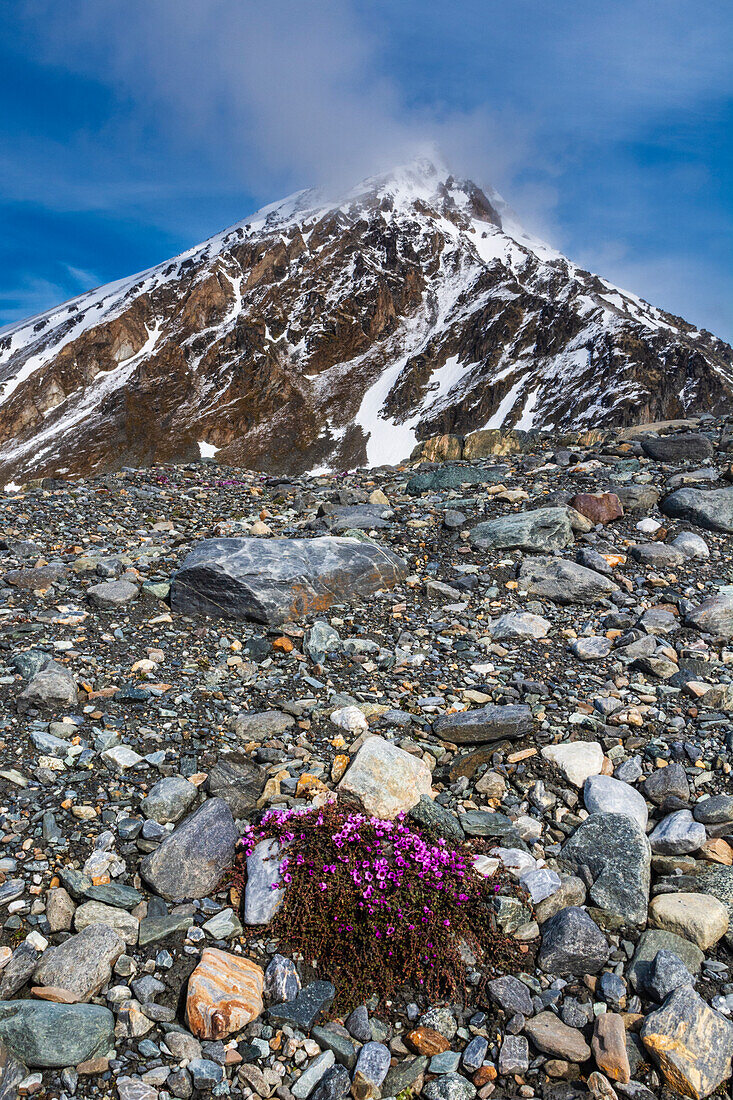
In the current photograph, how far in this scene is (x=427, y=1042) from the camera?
3.81m

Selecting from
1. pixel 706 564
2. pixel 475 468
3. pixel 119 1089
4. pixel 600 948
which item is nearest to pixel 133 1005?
pixel 119 1089

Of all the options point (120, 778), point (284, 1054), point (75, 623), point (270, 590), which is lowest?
point (284, 1054)

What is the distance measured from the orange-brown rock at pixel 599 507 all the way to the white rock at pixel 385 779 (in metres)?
8.14

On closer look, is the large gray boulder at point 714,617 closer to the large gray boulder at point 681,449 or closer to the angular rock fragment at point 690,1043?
the angular rock fragment at point 690,1043

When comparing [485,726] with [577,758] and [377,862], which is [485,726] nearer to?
[577,758]

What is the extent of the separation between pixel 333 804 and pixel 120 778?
1.99m

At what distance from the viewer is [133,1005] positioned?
3.86m

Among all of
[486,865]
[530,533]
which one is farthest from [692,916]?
[530,533]

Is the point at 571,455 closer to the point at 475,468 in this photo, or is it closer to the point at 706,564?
the point at 475,468

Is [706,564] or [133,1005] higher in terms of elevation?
[706,564]

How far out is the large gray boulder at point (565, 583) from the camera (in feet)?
31.4

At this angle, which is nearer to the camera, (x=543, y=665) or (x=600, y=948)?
(x=600, y=948)

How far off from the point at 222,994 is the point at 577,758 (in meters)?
3.74

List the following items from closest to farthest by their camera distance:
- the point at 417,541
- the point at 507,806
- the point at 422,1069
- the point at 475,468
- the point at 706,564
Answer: the point at 422,1069
the point at 507,806
the point at 706,564
the point at 417,541
the point at 475,468
